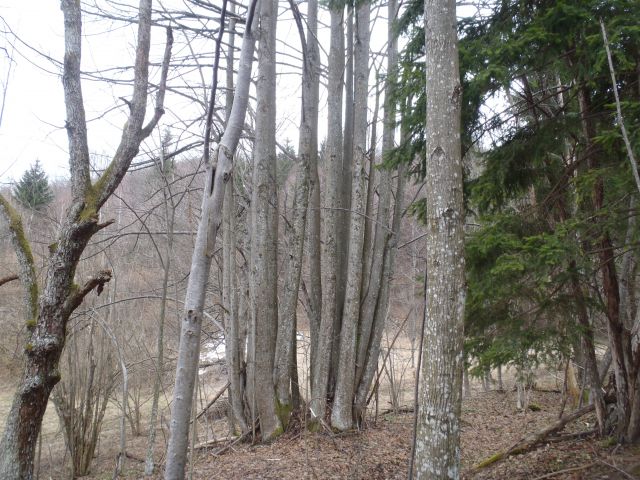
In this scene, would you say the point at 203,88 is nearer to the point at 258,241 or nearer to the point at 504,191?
the point at 258,241

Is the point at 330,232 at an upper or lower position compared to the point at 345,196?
lower

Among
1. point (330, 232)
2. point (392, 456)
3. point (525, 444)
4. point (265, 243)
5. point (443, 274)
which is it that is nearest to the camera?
point (443, 274)

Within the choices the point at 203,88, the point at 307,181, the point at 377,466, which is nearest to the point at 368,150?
the point at 307,181

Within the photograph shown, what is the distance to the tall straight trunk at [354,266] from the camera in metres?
6.79

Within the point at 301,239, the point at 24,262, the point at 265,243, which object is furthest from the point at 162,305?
the point at 301,239

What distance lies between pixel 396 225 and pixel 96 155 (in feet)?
15.4

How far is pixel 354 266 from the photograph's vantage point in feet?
22.9

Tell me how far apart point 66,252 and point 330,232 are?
3.75 metres

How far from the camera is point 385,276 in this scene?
24.0 ft

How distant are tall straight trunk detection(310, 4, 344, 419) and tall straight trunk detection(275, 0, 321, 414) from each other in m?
0.26

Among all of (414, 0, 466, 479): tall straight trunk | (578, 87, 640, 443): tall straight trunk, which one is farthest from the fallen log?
(414, 0, 466, 479): tall straight trunk

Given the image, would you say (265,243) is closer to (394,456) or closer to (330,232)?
(330,232)

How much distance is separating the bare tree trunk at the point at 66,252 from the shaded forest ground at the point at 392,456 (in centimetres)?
221

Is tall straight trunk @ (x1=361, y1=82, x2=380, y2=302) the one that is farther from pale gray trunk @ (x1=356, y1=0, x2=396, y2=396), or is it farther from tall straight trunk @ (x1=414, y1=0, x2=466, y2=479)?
tall straight trunk @ (x1=414, y1=0, x2=466, y2=479)
